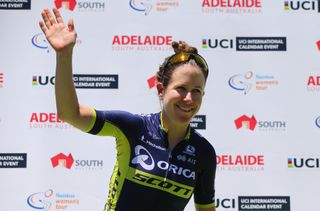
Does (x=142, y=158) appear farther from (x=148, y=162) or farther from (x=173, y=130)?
(x=173, y=130)

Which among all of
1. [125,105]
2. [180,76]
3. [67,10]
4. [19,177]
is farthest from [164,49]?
[180,76]

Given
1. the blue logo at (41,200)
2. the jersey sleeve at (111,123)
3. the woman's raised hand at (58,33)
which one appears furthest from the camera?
the blue logo at (41,200)

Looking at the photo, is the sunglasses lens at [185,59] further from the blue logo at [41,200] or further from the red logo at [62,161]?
the blue logo at [41,200]

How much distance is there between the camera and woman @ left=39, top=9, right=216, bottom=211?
1.53 m

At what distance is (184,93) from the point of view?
59.9 inches

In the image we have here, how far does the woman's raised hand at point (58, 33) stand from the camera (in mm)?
1283

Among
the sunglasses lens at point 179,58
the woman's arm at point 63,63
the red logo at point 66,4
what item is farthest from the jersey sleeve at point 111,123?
the red logo at point 66,4

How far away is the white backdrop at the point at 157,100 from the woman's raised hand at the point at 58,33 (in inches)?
92.4

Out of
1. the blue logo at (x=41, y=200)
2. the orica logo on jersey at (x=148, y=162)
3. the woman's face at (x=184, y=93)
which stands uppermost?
the woman's face at (x=184, y=93)

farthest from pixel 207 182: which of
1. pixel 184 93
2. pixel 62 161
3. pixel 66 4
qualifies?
pixel 66 4

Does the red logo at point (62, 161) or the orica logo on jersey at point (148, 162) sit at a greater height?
the orica logo on jersey at point (148, 162)

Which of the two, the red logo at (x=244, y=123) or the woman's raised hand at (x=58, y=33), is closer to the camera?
the woman's raised hand at (x=58, y=33)

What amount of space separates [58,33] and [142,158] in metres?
0.52

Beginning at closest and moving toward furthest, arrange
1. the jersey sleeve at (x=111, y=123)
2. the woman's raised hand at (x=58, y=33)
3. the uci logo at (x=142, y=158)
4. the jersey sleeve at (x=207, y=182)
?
the woman's raised hand at (x=58, y=33) → the jersey sleeve at (x=111, y=123) → the uci logo at (x=142, y=158) → the jersey sleeve at (x=207, y=182)
